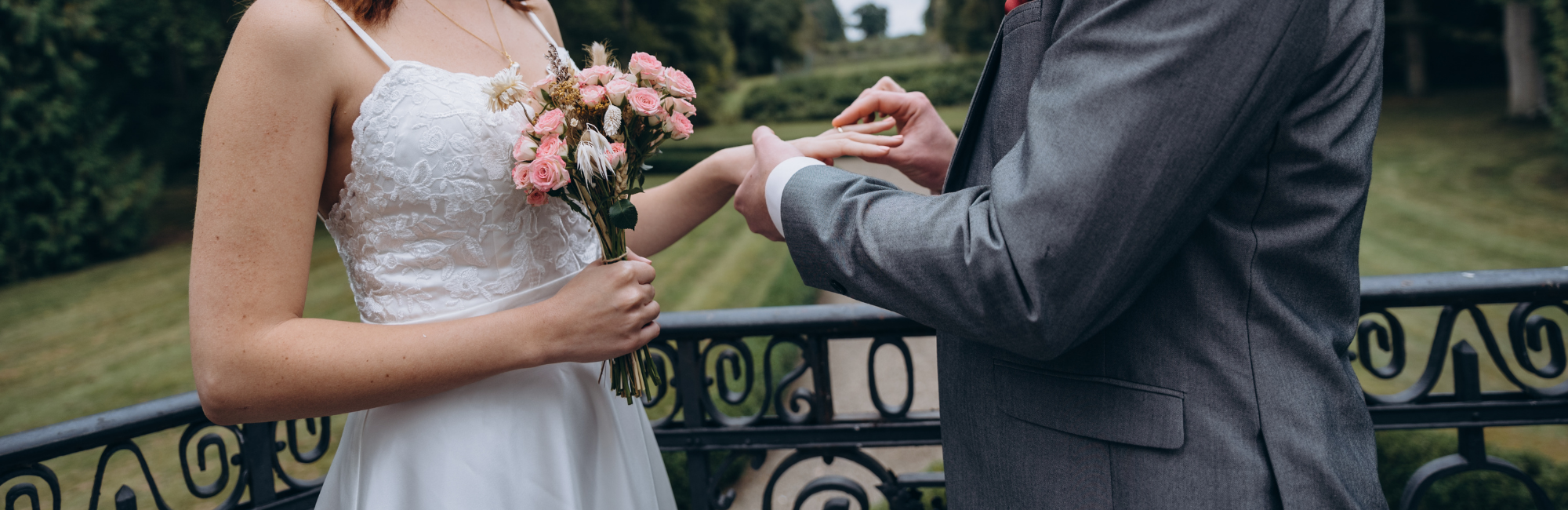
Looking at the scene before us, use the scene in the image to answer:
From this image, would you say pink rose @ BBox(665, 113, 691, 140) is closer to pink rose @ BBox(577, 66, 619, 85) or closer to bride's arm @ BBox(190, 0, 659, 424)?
pink rose @ BBox(577, 66, 619, 85)

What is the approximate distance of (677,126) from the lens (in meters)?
1.47

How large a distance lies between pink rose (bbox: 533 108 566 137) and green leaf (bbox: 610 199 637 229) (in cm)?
16

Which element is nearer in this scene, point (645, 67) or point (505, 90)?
point (505, 90)

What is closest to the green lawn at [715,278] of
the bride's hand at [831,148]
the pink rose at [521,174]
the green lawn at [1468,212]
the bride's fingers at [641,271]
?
the green lawn at [1468,212]

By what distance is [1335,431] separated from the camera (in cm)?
117

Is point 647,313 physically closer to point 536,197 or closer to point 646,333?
point 646,333

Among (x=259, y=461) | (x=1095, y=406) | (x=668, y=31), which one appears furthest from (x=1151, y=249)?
(x=668, y=31)

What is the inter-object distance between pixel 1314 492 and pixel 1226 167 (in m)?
0.50

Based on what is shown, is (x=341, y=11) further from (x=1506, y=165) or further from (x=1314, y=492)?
(x=1506, y=165)

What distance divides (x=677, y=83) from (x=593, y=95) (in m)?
0.19

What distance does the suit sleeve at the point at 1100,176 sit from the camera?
947 mm

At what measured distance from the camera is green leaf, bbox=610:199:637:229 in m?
1.38

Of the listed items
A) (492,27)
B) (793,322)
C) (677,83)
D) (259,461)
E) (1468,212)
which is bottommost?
(1468,212)

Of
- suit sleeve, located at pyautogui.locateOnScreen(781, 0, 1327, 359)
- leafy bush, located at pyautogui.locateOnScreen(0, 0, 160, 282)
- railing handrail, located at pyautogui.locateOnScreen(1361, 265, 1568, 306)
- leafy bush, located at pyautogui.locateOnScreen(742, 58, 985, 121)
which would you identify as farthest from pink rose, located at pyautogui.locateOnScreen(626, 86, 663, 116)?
leafy bush, located at pyautogui.locateOnScreen(0, 0, 160, 282)
